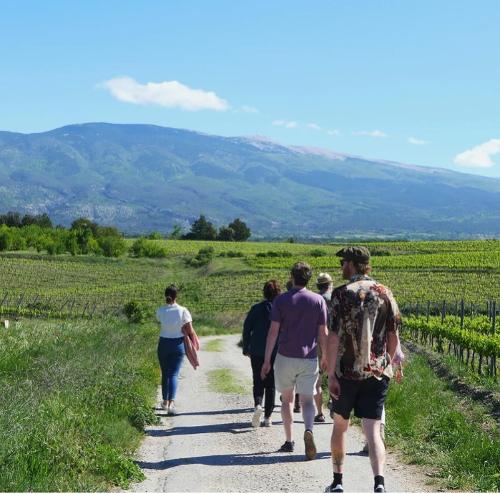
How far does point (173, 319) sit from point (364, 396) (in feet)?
17.6

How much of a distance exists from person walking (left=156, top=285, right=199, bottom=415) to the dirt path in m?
0.39

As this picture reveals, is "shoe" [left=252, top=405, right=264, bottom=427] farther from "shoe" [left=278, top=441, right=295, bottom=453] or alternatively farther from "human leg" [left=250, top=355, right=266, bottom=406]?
"shoe" [left=278, top=441, right=295, bottom=453]

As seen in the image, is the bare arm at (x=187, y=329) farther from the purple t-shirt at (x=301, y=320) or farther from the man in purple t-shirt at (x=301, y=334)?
the purple t-shirt at (x=301, y=320)

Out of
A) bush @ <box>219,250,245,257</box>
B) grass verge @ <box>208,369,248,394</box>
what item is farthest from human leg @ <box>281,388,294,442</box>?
bush @ <box>219,250,245,257</box>

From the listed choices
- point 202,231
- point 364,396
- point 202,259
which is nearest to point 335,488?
point 364,396

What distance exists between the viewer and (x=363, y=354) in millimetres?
6617

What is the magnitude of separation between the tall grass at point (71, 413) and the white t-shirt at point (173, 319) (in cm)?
92

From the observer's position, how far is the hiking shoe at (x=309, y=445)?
8.30 m

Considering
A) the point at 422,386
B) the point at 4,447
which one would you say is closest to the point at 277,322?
the point at 4,447

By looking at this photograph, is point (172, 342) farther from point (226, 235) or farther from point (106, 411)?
point (226, 235)

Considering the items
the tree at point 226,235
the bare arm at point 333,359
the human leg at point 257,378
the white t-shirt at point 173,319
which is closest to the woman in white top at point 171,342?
the white t-shirt at point 173,319

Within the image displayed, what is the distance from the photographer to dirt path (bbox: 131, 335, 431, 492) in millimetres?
7363

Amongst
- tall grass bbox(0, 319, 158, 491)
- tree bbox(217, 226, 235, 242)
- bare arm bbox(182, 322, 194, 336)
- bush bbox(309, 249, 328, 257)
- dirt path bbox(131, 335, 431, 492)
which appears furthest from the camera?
tree bbox(217, 226, 235, 242)

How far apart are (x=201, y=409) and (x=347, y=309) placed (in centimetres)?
610
